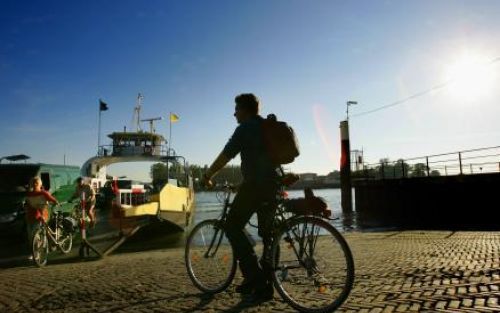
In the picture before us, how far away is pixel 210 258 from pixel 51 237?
6032 millimetres

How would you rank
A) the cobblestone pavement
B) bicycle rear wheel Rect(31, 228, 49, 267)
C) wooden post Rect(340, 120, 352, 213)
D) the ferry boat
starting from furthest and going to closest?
wooden post Rect(340, 120, 352, 213)
the ferry boat
bicycle rear wheel Rect(31, 228, 49, 267)
the cobblestone pavement

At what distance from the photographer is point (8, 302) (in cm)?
450

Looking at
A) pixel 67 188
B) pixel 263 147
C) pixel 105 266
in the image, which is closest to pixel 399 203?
pixel 67 188

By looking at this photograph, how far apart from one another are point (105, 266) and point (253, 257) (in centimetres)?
399

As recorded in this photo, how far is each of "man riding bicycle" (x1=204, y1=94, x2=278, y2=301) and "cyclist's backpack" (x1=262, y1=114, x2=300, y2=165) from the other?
0.35 feet

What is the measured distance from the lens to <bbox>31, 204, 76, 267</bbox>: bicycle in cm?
805

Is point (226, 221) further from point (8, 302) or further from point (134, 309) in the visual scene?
point (8, 302)

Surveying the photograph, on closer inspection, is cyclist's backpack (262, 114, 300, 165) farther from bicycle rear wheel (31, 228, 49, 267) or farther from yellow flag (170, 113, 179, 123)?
yellow flag (170, 113, 179, 123)

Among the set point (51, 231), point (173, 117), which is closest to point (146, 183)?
point (173, 117)

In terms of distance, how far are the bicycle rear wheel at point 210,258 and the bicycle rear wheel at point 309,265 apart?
75cm

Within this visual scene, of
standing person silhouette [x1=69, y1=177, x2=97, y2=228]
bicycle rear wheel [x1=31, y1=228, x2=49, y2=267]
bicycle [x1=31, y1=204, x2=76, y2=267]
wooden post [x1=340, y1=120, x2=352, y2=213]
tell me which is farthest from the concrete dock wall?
bicycle rear wheel [x1=31, y1=228, x2=49, y2=267]

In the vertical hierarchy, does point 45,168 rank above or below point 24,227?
above

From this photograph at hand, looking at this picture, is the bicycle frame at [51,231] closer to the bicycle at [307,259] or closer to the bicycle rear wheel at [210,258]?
the bicycle rear wheel at [210,258]

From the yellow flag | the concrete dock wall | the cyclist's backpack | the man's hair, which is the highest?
the yellow flag
